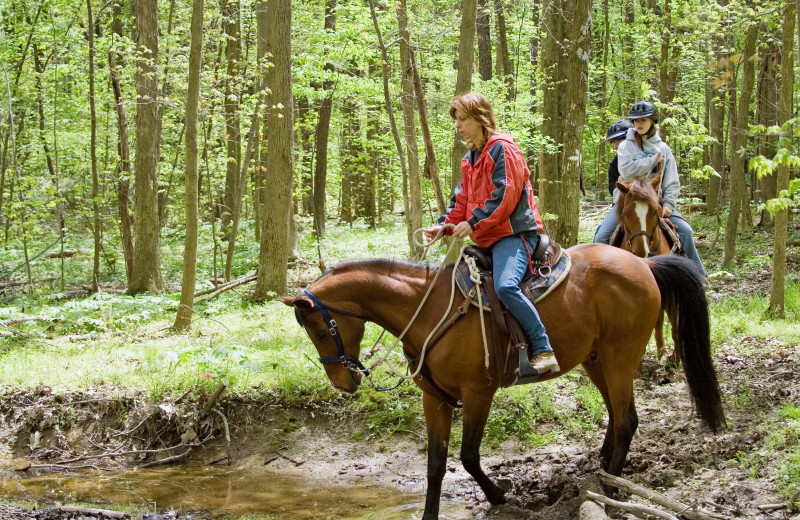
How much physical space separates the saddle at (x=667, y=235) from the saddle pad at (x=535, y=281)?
2.16 metres

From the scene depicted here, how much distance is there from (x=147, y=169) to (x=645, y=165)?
953 centimetres

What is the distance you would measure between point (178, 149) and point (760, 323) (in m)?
12.9

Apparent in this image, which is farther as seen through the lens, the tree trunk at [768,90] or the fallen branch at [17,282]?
the tree trunk at [768,90]

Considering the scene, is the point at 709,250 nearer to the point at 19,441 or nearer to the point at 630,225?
the point at 630,225

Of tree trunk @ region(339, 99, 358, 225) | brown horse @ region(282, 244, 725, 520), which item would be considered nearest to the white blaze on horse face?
brown horse @ region(282, 244, 725, 520)

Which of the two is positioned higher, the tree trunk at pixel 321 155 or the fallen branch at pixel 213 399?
the tree trunk at pixel 321 155

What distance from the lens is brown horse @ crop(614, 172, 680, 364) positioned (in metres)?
6.72

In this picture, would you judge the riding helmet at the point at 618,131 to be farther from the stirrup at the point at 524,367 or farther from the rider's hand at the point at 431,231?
the stirrup at the point at 524,367

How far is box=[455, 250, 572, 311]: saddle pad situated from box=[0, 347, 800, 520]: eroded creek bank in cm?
155

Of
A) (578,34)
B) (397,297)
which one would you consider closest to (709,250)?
(578,34)

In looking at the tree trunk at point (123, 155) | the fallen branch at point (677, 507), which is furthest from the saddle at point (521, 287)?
the tree trunk at point (123, 155)

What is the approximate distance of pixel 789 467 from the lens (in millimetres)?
4570

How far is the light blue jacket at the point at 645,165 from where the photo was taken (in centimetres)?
723

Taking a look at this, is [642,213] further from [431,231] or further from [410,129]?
[410,129]
